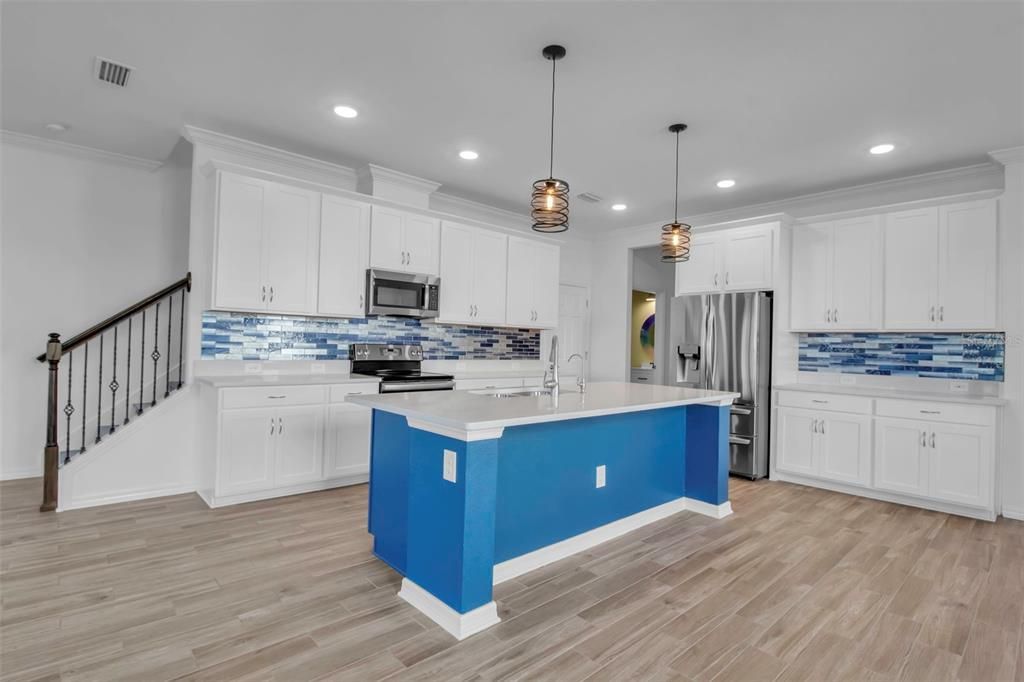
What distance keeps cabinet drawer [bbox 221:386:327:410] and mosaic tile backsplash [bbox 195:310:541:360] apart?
71cm

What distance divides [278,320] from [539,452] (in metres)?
2.89

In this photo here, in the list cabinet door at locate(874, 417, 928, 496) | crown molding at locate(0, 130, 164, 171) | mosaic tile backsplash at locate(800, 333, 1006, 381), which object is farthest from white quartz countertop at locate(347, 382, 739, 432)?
crown molding at locate(0, 130, 164, 171)

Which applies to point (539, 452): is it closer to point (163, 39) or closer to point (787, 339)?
point (163, 39)

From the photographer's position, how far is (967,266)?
4.26 meters

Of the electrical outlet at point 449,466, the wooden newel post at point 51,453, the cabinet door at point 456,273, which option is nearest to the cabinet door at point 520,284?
the cabinet door at point 456,273

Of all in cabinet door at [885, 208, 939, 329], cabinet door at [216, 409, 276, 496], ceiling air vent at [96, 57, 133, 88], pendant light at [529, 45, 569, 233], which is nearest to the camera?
pendant light at [529, 45, 569, 233]

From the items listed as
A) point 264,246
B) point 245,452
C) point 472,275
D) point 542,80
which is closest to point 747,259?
point 472,275

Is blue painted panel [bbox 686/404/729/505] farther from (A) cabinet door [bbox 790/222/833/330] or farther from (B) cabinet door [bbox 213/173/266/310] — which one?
(B) cabinet door [bbox 213/173/266/310]

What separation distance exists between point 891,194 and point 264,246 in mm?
5576

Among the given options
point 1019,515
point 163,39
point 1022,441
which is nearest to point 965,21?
point 1022,441

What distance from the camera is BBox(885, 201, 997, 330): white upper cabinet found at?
13.8ft

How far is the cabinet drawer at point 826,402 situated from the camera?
4457 millimetres

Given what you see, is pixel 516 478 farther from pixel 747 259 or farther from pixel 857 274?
pixel 857 274

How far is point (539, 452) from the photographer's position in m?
2.84
